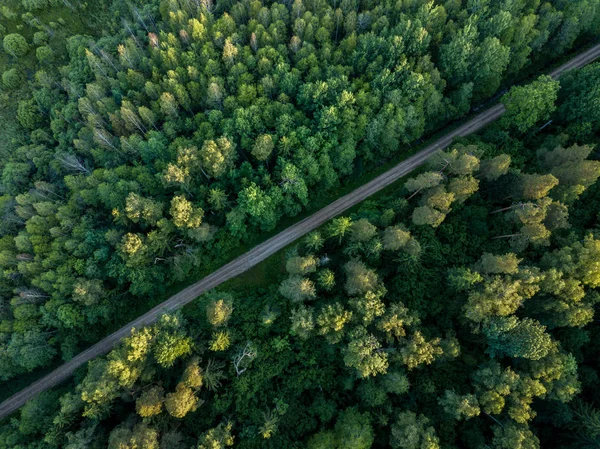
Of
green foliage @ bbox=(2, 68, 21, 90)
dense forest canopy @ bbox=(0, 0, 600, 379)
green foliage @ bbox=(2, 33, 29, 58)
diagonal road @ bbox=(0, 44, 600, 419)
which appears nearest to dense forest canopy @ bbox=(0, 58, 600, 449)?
diagonal road @ bbox=(0, 44, 600, 419)

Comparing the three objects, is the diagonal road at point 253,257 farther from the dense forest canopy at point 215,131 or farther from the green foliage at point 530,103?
the green foliage at point 530,103

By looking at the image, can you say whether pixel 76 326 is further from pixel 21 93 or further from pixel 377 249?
pixel 21 93

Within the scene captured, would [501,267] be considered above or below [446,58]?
below

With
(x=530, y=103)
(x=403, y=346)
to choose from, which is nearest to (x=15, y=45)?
(x=403, y=346)

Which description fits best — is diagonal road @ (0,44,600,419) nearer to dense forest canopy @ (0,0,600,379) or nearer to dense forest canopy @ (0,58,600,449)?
dense forest canopy @ (0,0,600,379)

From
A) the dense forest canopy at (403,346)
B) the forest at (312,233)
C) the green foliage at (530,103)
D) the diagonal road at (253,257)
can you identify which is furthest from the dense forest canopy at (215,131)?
the dense forest canopy at (403,346)

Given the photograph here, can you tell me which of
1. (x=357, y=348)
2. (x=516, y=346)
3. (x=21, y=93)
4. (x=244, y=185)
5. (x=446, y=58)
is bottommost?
(x=516, y=346)

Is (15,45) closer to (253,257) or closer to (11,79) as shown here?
(11,79)

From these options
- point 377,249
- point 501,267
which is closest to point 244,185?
point 377,249
